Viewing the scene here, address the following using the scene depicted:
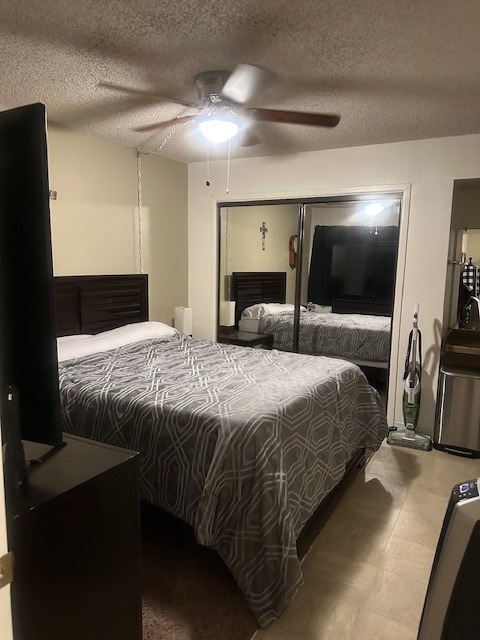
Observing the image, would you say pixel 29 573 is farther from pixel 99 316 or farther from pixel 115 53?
pixel 99 316

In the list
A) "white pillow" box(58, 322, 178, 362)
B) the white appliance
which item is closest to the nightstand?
"white pillow" box(58, 322, 178, 362)

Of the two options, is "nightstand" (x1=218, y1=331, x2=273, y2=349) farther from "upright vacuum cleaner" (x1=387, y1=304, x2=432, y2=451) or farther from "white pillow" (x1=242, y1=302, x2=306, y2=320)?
"upright vacuum cleaner" (x1=387, y1=304, x2=432, y2=451)

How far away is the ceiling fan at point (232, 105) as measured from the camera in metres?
2.37

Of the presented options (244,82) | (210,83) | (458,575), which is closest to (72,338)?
(210,83)

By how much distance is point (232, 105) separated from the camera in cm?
267

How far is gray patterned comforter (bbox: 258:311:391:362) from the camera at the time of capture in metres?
4.04

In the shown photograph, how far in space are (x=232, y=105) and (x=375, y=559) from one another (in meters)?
2.65

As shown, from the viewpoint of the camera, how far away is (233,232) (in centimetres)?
471

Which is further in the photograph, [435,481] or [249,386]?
[435,481]

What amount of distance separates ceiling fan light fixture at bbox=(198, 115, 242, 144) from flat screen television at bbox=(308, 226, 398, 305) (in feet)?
5.87

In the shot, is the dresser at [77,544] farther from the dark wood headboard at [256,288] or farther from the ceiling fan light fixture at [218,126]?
the dark wood headboard at [256,288]

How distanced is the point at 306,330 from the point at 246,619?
9.46ft

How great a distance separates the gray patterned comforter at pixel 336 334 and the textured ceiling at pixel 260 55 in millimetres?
1704

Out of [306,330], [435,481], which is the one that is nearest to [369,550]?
[435,481]
